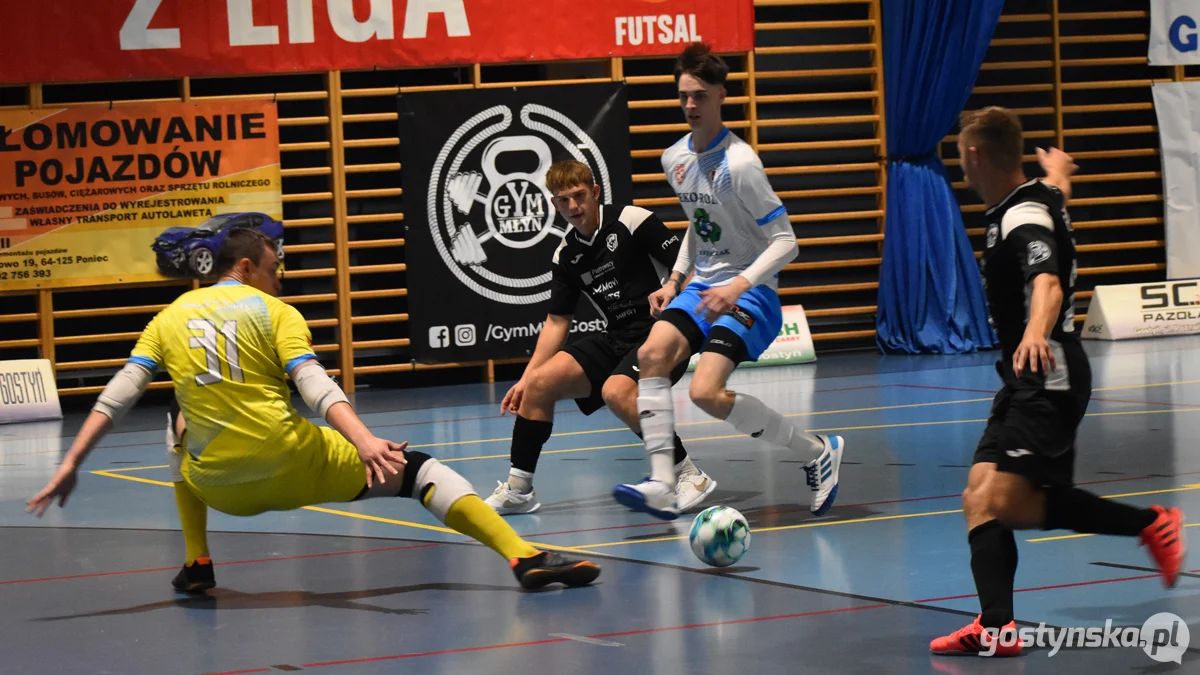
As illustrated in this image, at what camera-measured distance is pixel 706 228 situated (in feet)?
18.4

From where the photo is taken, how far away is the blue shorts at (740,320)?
217 inches

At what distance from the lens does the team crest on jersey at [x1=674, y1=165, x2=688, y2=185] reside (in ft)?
18.6

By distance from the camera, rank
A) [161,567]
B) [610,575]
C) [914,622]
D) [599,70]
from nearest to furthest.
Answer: [914,622] → [610,575] → [161,567] → [599,70]

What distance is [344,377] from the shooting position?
38.3 feet

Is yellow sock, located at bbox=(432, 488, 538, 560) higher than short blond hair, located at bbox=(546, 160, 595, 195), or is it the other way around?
short blond hair, located at bbox=(546, 160, 595, 195)

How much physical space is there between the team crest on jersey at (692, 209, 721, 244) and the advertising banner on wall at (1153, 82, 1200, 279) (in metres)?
9.17

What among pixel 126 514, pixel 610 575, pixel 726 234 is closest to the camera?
pixel 610 575

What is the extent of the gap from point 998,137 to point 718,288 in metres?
1.69

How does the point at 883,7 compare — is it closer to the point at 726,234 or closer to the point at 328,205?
the point at 328,205

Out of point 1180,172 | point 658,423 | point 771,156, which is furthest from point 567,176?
point 1180,172

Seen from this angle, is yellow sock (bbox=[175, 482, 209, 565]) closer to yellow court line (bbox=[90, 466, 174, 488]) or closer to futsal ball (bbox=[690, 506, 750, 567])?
futsal ball (bbox=[690, 506, 750, 567])

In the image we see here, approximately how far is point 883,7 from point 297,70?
4.96 metres

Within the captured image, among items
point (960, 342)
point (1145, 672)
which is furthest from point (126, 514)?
point (960, 342)

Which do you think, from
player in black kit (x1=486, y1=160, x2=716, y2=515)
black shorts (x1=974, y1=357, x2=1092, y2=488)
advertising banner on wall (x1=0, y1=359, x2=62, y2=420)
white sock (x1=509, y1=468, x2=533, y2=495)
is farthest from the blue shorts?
advertising banner on wall (x1=0, y1=359, x2=62, y2=420)
